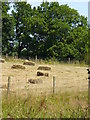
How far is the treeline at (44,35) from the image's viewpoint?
4738 cm

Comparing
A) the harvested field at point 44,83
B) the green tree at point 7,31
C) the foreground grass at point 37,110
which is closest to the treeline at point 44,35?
the green tree at point 7,31

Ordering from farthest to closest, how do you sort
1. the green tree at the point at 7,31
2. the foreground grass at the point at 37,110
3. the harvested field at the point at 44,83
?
the green tree at the point at 7,31 → the harvested field at the point at 44,83 → the foreground grass at the point at 37,110

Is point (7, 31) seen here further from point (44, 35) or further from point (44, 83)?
point (44, 83)

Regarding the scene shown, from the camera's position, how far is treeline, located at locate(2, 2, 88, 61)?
4738cm

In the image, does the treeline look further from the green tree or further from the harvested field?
the harvested field

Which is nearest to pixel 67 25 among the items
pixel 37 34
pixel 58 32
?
pixel 58 32

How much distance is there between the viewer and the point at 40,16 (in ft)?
166

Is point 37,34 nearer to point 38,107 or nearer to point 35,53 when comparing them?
point 35,53

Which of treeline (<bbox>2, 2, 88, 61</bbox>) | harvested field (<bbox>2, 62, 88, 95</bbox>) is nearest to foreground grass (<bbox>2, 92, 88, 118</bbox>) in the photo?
harvested field (<bbox>2, 62, 88, 95</bbox>)

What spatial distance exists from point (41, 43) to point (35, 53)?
2181mm

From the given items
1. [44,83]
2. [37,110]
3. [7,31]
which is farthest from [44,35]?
[37,110]

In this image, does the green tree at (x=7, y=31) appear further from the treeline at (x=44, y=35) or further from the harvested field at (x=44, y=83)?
the harvested field at (x=44, y=83)

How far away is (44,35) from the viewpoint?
49250mm

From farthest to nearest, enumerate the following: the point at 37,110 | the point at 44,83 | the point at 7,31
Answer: the point at 7,31 < the point at 44,83 < the point at 37,110
